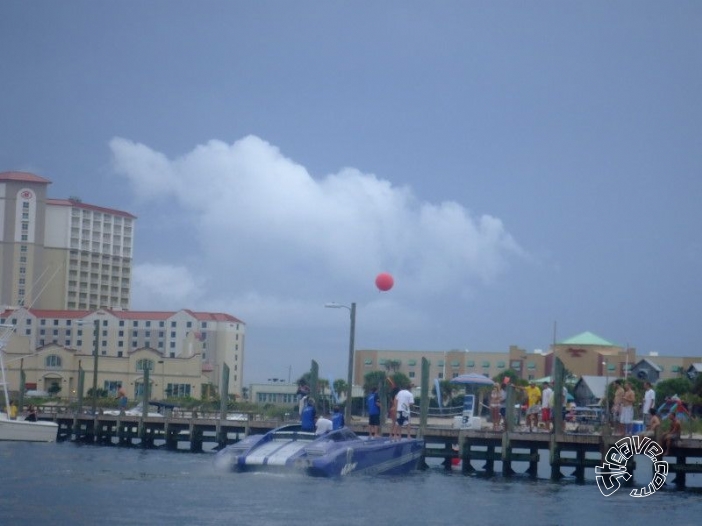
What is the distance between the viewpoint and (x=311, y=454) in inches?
1209

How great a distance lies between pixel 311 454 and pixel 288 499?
508 centimetres

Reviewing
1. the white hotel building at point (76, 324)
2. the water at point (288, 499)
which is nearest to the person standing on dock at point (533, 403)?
the water at point (288, 499)

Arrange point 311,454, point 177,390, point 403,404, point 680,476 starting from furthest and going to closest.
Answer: point 177,390
point 403,404
point 680,476
point 311,454

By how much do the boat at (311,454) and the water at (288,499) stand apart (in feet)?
1.10

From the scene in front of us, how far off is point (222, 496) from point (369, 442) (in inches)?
353

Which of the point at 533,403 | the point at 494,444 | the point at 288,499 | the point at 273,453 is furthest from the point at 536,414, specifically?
the point at 288,499

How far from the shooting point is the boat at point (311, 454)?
30.4 meters

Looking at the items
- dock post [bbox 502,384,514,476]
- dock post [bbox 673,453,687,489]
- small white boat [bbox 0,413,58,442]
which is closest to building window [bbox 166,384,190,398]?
small white boat [bbox 0,413,58,442]

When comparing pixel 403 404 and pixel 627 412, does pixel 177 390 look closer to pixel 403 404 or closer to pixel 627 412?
pixel 403 404

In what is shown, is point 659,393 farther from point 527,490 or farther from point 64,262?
point 64,262

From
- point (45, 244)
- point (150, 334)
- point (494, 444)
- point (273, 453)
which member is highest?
point (45, 244)

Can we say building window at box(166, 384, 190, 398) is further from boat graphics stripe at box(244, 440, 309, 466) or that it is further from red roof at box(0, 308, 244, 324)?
boat graphics stripe at box(244, 440, 309, 466)

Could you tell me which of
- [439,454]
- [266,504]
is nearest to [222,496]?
→ [266,504]

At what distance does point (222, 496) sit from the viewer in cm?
2573
